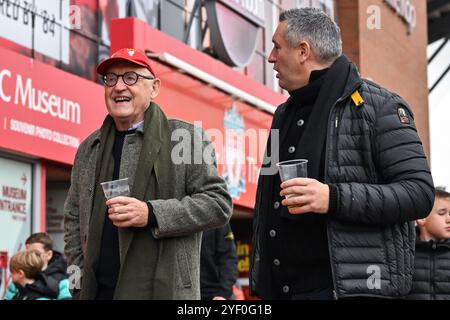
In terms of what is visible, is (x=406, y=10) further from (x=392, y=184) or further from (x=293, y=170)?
(x=293, y=170)

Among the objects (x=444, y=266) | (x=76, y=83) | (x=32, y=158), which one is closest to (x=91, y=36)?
(x=76, y=83)

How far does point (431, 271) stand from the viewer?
630cm

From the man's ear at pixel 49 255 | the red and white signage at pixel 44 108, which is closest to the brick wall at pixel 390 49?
the red and white signage at pixel 44 108

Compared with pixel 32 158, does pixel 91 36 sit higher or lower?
higher

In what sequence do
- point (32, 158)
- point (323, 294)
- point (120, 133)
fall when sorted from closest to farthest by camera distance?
point (323, 294), point (120, 133), point (32, 158)

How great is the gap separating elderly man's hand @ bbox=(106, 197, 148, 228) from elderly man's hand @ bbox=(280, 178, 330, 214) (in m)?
0.84

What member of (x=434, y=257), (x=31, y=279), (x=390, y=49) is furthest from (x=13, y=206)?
(x=390, y=49)

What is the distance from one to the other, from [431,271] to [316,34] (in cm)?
208

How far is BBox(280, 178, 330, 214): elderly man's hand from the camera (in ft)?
13.6

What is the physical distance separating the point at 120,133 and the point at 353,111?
1.27 metres

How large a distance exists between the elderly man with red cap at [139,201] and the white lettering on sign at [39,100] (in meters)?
7.21

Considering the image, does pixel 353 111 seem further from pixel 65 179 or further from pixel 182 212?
pixel 65 179
